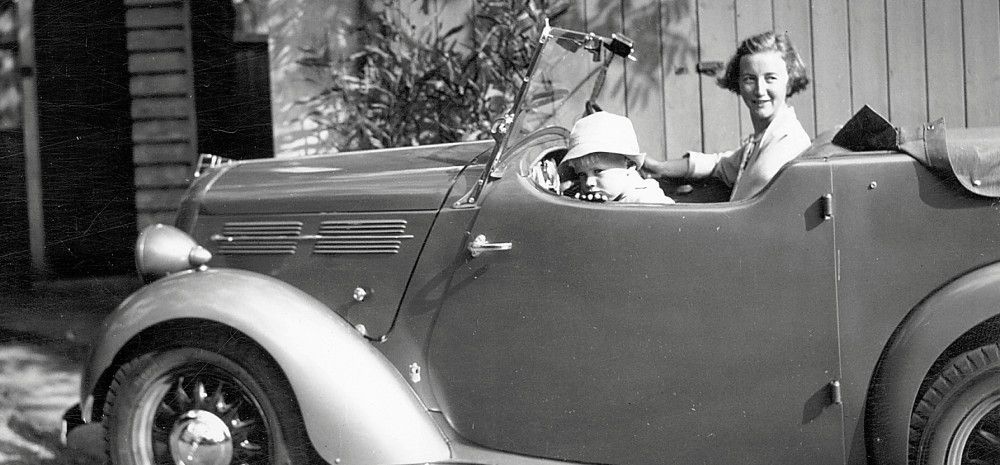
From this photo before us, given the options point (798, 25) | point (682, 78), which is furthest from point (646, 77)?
point (798, 25)

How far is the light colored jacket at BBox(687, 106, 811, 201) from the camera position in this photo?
10.1ft

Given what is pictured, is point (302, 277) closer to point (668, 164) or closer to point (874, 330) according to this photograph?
point (668, 164)

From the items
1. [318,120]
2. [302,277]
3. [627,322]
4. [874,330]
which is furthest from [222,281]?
[318,120]

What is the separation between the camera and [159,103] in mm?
7078

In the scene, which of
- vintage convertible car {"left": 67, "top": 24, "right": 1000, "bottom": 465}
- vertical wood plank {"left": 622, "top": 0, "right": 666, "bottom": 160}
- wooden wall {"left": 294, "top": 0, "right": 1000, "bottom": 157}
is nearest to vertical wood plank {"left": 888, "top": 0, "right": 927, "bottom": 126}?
wooden wall {"left": 294, "top": 0, "right": 1000, "bottom": 157}

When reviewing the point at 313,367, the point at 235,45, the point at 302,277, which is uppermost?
the point at 235,45

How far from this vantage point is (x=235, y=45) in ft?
26.3

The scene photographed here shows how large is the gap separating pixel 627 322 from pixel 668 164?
3.15 feet

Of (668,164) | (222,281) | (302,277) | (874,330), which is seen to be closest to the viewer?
(874,330)

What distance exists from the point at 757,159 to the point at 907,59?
10.9ft

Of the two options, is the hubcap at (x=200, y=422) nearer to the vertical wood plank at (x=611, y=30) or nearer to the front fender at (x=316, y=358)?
the front fender at (x=316, y=358)

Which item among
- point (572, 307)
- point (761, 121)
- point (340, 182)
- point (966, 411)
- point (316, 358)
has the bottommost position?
point (966, 411)

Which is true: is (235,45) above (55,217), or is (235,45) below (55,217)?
above

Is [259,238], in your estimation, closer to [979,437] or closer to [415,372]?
[415,372]
